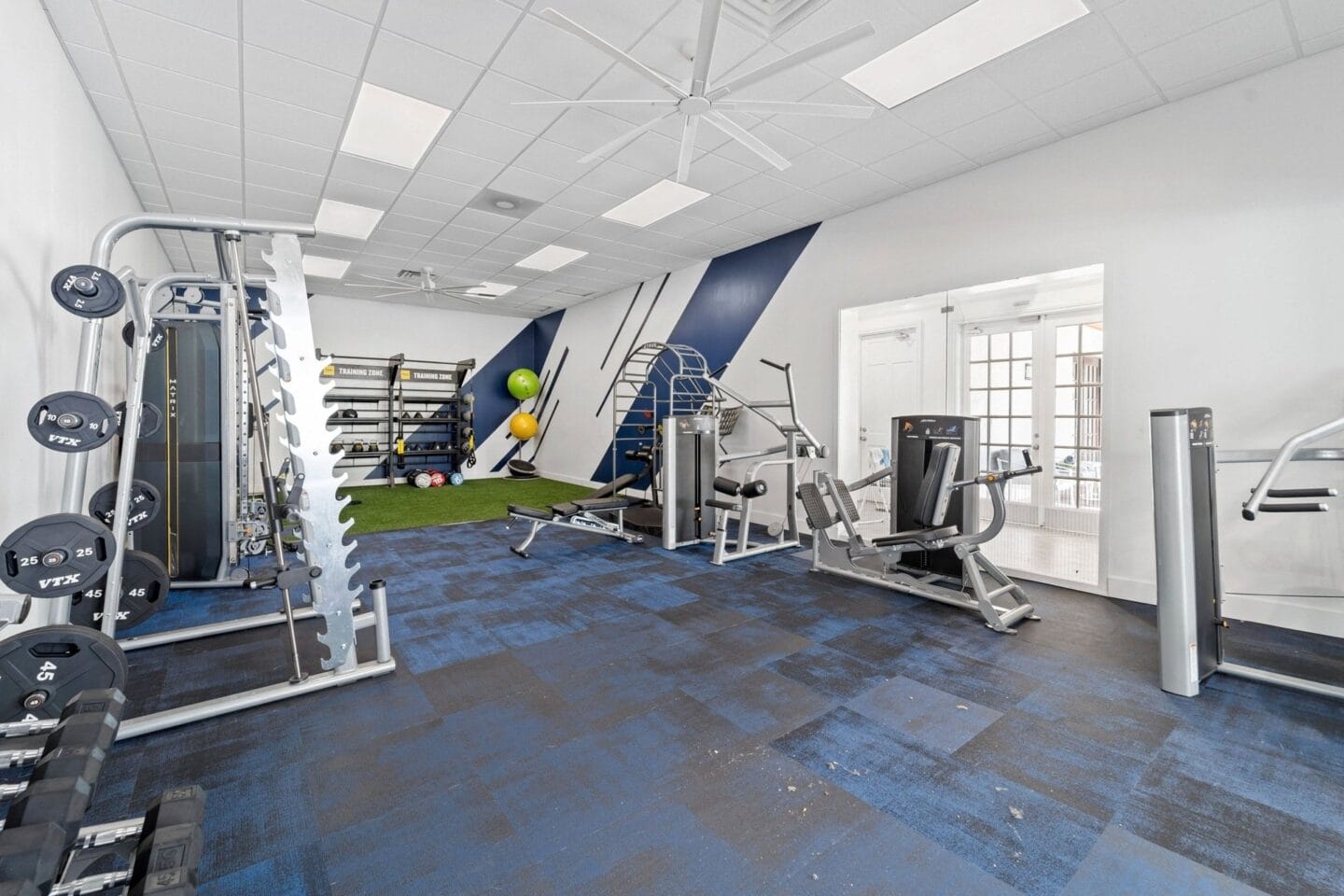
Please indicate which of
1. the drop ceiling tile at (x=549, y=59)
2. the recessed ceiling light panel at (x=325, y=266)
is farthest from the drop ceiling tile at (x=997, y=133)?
the recessed ceiling light panel at (x=325, y=266)

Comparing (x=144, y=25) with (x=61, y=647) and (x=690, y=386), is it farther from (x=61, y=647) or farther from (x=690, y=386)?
(x=690, y=386)

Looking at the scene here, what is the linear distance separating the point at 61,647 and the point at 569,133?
3789 mm

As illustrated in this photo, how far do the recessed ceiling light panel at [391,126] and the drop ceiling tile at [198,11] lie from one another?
2.26 feet

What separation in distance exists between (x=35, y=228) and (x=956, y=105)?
16.1ft

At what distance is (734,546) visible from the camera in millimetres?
5195

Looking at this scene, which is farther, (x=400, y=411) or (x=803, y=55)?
(x=400, y=411)

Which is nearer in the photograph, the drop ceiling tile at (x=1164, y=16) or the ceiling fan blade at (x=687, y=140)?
the drop ceiling tile at (x=1164, y=16)

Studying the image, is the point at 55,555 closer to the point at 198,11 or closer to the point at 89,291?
the point at 89,291

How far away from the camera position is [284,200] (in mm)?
5117

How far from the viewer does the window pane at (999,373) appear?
219 inches

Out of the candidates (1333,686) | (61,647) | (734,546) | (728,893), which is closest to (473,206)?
(734,546)

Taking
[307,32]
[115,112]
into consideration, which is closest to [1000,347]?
[307,32]

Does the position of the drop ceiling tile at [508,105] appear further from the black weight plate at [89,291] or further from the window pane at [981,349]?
the window pane at [981,349]

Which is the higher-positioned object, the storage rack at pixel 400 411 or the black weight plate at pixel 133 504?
the storage rack at pixel 400 411
